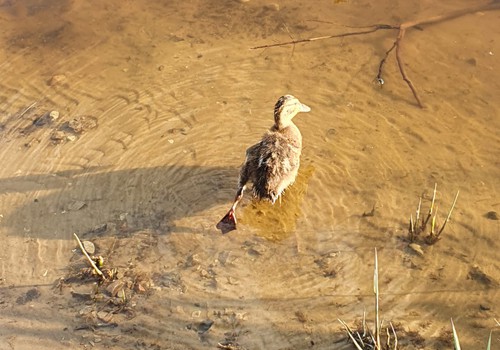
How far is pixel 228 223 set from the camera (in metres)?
4.97

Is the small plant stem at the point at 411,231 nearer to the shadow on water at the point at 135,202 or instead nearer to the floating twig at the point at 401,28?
the shadow on water at the point at 135,202

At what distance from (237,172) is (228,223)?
2.49 ft

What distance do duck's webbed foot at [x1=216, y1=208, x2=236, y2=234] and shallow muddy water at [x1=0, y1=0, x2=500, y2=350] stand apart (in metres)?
0.08

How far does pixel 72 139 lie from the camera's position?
19.9 ft

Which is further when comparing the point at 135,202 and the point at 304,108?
the point at 304,108

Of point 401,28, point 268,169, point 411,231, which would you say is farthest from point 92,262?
point 401,28

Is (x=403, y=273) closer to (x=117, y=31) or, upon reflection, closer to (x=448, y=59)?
(x=448, y=59)

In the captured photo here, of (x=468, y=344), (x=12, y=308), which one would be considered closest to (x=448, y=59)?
(x=468, y=344)

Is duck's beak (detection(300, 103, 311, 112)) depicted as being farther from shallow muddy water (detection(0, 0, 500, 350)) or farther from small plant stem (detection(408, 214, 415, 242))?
small plant stem (detection(408, 214, 415, 242))

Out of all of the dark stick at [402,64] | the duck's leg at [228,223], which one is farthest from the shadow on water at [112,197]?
the dark stick at [402,64]

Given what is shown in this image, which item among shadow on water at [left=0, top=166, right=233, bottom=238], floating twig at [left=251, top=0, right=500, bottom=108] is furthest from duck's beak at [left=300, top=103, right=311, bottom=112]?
floating twig at [left=251, top=0, right=500, bottom=108]

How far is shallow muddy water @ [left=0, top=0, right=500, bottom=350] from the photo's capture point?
14.1 feet

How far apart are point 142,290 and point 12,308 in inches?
41.7

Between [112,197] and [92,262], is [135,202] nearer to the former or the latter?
[112,197]
